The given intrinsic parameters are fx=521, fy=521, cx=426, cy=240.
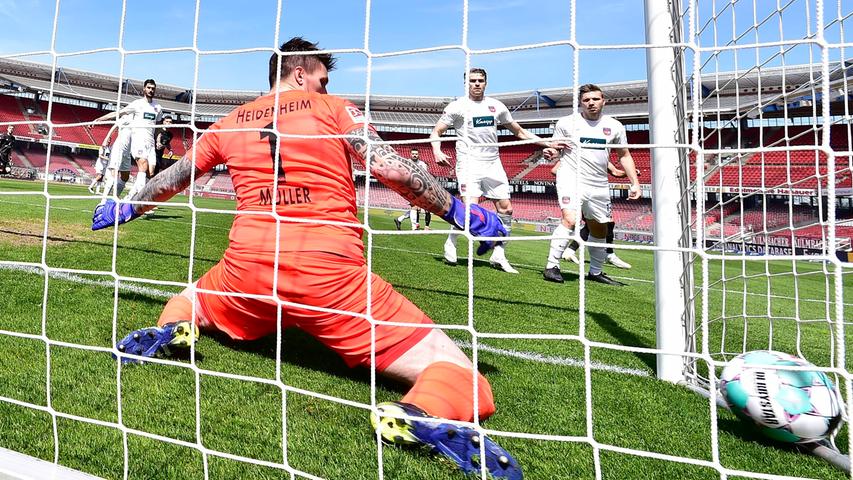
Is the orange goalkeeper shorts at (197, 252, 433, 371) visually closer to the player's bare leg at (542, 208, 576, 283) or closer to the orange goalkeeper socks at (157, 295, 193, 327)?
the orange goalkeeper socks at (157, 295, 193, 327)

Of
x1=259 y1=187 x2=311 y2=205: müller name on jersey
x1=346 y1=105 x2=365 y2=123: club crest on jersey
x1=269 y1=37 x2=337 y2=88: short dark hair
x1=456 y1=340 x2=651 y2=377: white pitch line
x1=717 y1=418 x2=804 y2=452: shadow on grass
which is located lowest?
x1=717 y1=418 x2=804 y2=452: shadow on grass

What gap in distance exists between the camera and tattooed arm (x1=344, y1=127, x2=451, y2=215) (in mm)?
1956

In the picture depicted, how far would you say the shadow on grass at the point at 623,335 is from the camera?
2516 millimetres

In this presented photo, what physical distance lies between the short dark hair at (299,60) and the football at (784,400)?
1.95 meters

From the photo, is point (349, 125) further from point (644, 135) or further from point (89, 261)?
point (644, 135)

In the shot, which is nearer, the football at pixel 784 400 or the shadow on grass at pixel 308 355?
the football at pixel 784 400

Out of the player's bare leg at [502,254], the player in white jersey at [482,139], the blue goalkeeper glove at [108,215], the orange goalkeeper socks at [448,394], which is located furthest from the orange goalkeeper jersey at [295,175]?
the player's bare leg at [502,254]

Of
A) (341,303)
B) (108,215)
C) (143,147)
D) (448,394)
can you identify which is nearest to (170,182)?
(108,215)

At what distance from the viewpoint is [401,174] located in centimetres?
197

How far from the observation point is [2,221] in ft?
18.0

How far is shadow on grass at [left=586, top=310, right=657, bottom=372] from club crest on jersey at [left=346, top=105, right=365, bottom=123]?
1707 millimetres

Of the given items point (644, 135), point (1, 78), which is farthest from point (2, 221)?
point (644, 135)

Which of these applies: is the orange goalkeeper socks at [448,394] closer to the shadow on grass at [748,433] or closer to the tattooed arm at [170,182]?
the shadow on grass at [748,433]

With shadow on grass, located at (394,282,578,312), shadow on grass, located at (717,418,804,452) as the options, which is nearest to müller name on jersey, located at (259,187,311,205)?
shadow on grass, located at (717,418,804,452)
